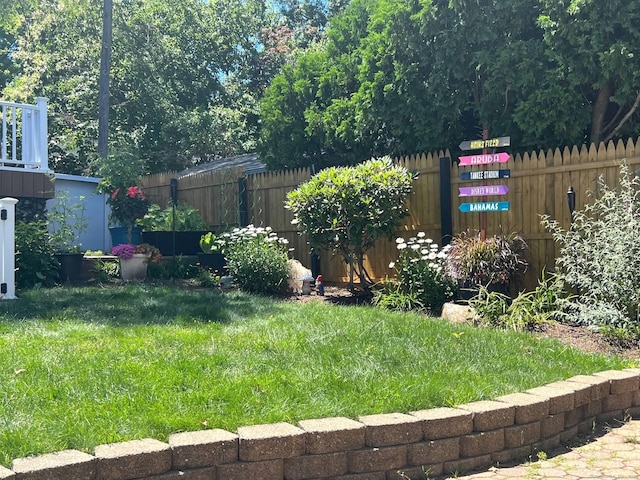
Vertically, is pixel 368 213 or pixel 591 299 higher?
pixel 368 213

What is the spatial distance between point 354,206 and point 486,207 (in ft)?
5.44

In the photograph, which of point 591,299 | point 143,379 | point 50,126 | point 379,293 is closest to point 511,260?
point 591,299

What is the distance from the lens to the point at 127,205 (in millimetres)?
12359

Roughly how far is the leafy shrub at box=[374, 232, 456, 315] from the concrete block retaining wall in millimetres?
3390

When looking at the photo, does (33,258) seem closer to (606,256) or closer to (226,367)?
(226,367)

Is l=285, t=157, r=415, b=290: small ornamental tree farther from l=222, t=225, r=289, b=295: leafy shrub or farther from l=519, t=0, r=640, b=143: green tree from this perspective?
l=519, t=0, r=640, b=143: green tree

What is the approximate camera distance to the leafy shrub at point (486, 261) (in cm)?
730

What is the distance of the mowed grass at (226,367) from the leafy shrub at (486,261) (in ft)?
3.10

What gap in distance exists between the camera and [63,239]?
10.0 meters

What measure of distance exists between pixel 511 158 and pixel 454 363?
394cm

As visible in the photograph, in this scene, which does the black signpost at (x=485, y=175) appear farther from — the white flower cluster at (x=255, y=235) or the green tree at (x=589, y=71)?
the white flower cluster at (x=255, y=235)

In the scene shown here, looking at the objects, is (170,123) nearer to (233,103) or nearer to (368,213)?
(233,103)

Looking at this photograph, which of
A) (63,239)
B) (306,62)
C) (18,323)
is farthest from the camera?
(306,62)

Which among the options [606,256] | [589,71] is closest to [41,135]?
[589,71]
